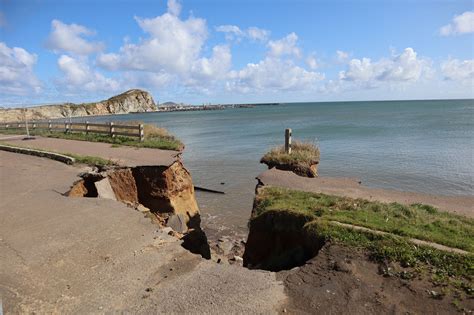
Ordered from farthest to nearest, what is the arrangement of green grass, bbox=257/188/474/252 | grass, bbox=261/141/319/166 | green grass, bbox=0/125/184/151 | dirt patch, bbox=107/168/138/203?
green grass, bbox=0/125/184/151
grass, bbox=261/141/319/166
dirt patch, bbox=107/168/138/203
green grass, bbox=257/188/474/252

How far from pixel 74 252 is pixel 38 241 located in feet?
3.34

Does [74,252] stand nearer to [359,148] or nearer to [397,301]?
[397,301]

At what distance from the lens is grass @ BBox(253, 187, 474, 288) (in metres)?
5.20

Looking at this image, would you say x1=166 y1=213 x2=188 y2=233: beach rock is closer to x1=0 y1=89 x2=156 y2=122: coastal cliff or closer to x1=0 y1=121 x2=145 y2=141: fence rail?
x1=0 y1=121 x2=145 y2=141: fence rail

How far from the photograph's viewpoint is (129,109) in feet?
540

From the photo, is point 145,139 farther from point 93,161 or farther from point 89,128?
point 89,128

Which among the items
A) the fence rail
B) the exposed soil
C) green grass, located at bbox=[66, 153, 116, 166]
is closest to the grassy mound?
green grass, located at bbox=[66, 153, 116, 166]

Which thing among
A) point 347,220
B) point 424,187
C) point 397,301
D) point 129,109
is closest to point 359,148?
point 424,187

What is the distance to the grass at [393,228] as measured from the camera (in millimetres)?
5203

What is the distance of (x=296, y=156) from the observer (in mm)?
14656

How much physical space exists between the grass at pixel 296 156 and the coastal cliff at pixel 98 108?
93.8m

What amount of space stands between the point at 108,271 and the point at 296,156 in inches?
405

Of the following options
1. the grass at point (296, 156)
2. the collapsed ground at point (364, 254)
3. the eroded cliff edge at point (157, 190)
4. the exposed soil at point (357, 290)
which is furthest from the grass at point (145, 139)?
the exposed soil at point (357, 290)

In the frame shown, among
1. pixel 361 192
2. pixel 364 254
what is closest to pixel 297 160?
pixel 361 192
